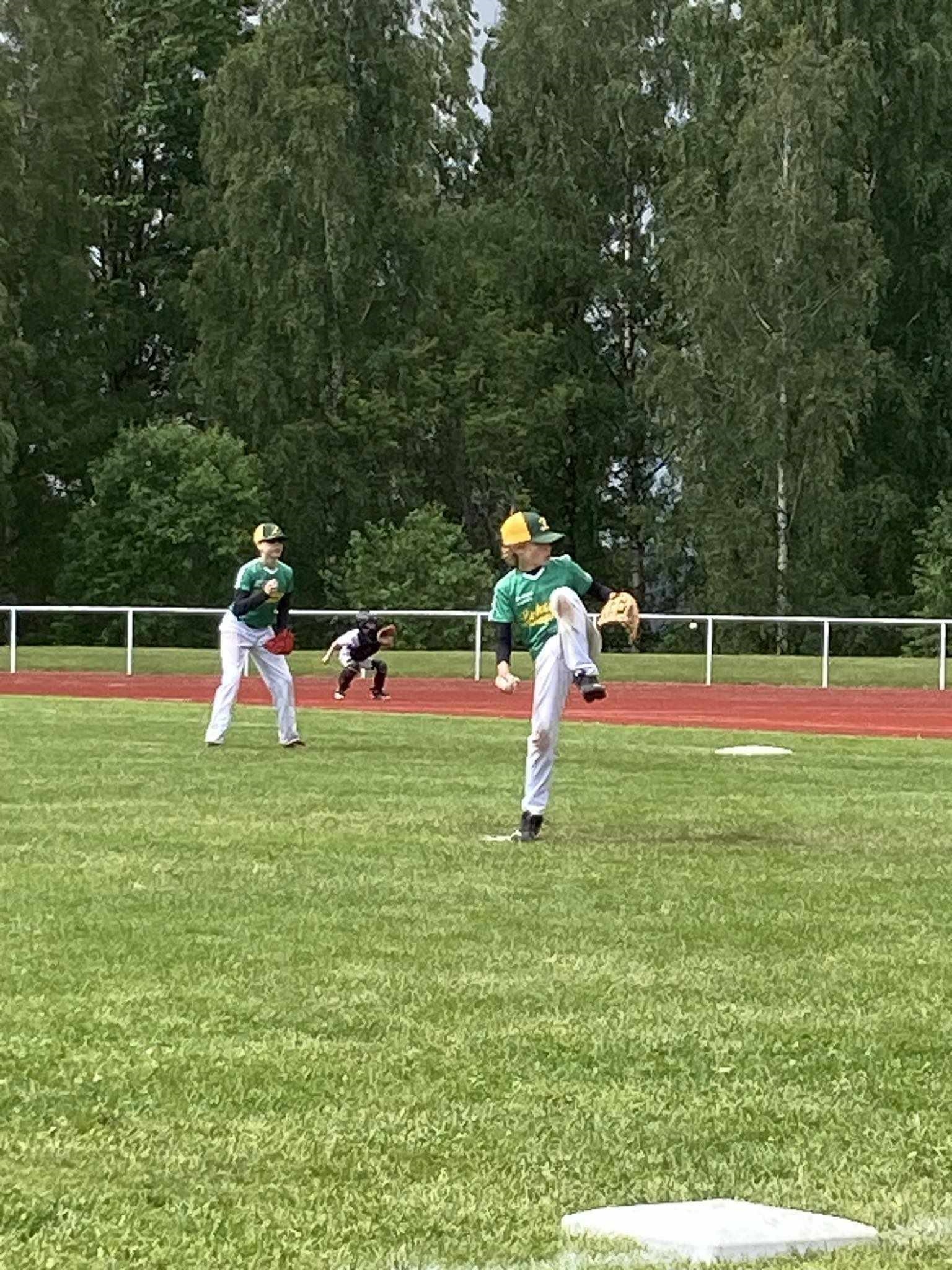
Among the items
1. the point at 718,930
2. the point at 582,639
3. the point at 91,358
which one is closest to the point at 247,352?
the point at 91,358

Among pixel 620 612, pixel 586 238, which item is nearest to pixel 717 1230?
pixel 620 612

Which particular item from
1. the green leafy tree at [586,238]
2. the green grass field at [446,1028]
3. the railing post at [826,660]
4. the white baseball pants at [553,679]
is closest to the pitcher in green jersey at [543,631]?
the white baseball pants at [553,679]

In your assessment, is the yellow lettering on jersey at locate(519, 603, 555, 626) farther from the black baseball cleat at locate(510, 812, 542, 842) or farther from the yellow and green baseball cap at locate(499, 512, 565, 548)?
the black baseball cleat at locate(510, 812, 542, 842)

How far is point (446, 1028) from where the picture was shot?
7.80 metres

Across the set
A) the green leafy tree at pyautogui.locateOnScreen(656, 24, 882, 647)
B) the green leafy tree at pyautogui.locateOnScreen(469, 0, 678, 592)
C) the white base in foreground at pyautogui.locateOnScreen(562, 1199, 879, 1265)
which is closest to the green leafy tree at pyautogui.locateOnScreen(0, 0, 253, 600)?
the green leafy tree at pyautogui.locateOnScreen(469, 0, 678, 592)

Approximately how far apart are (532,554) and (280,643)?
8258mm

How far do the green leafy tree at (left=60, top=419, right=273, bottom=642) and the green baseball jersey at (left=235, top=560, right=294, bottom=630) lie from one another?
37051 mm

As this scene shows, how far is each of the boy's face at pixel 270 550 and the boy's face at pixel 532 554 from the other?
25.0 feet

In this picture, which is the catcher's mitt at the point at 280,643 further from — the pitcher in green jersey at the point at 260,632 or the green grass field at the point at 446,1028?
the green grass field at the point at 446,1028

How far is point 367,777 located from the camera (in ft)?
63.0

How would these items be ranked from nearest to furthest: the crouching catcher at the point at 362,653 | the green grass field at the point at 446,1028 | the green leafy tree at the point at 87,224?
the green grass field at the point at 446,1028 < the crouching catcher at the point at 362,653 < the green leafy tree at the point at 87,224

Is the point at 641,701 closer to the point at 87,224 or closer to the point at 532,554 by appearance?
the point at 532,554

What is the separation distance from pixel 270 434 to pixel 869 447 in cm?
1556

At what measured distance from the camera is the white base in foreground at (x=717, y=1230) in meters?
5.04
